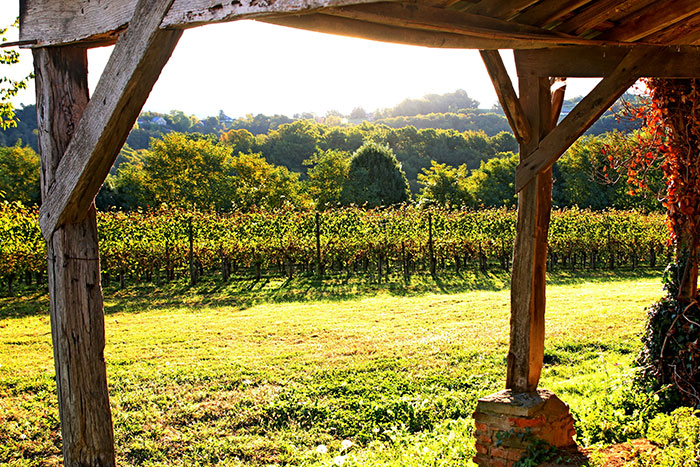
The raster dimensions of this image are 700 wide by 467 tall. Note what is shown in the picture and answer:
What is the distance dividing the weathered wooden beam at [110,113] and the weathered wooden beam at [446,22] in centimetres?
76

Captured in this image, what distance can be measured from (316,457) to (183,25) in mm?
3316

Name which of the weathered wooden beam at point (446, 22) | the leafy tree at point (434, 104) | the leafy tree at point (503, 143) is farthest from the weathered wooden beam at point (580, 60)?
the leafy tree at point (434, 104)

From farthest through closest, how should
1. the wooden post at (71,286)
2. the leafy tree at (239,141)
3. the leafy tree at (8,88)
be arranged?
1. the leafy tree at (239,141)
2. the leafy tree at (8,88)
3. the wooden post at (71,286)

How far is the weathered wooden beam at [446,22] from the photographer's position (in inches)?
90.4

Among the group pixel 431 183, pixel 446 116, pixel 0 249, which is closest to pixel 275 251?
pixel 0 249

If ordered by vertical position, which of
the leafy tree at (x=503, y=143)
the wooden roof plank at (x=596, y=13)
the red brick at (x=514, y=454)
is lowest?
the red brick at (x=514, y=454)

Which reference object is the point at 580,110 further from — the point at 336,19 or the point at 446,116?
the point at 446,116

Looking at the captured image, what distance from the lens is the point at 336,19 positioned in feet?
7.70

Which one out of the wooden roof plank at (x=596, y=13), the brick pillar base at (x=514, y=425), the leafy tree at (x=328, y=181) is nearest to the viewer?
the wooden roof plank at (x=596, y=13)

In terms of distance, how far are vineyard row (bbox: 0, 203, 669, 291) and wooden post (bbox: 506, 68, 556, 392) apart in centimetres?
1147

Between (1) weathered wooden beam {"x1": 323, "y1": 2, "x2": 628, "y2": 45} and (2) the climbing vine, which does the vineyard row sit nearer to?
(2) the climbing vine

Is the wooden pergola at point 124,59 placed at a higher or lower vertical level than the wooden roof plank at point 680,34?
lower

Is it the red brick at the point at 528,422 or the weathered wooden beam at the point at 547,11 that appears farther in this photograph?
the red brick at the point at 528,422

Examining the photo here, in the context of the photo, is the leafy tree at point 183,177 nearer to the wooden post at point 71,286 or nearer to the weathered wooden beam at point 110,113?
the wooden post at point 71,286
